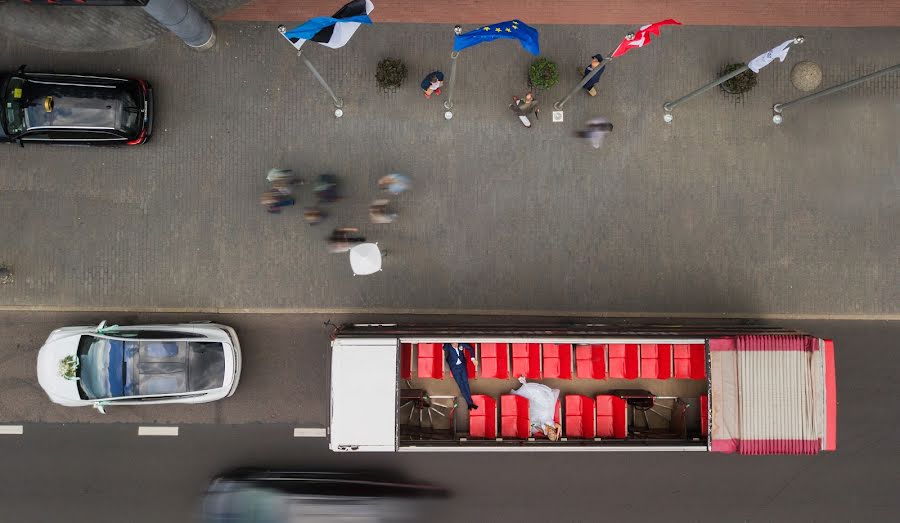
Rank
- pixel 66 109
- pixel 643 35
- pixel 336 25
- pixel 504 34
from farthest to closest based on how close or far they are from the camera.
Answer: pixel 66 109, pixel 643 35, pixel 504 34, pixel 336 25

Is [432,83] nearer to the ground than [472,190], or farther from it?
farther from it

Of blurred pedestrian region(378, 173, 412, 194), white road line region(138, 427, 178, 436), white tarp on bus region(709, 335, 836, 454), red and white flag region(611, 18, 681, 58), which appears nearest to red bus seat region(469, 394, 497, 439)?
white tarp on bus region(709, 335, 836, 454)

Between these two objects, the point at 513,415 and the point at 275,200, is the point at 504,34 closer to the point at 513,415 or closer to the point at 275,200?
the point at 275,200

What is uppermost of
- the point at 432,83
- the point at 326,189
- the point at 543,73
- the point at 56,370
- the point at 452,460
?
the point at 543,73

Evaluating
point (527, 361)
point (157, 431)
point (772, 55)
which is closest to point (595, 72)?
point (772, 55)

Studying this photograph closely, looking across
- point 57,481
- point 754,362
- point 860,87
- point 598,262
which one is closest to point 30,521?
point 57,481
